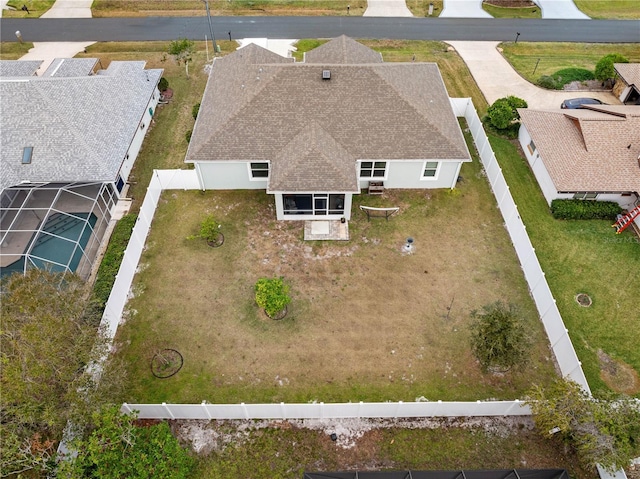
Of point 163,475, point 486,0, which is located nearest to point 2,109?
point 163,475

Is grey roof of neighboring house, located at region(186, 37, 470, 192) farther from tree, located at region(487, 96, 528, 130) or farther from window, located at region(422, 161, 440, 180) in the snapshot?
tree, located at region(487, 96, 528, 130)

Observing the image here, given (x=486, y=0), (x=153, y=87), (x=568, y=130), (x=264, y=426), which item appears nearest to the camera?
(x=264, y=426)

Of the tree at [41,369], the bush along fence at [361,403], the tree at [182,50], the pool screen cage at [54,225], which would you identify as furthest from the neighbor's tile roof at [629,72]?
the tree at [41,369]

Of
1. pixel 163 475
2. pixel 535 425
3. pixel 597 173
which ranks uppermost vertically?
pixel 597 173

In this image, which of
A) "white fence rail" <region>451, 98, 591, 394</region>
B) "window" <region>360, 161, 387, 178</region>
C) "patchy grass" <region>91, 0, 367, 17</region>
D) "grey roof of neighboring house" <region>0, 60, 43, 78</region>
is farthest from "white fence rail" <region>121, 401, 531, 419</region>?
"patchy grass" <region>91, 0, 367, 17</region>

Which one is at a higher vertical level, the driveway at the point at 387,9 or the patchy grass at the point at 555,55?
the driveway at the point at 387,9

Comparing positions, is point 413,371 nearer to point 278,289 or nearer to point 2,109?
point 278,289

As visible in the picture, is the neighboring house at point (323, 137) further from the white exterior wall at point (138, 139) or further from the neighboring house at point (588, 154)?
the neighboring house at point (588, 154)
